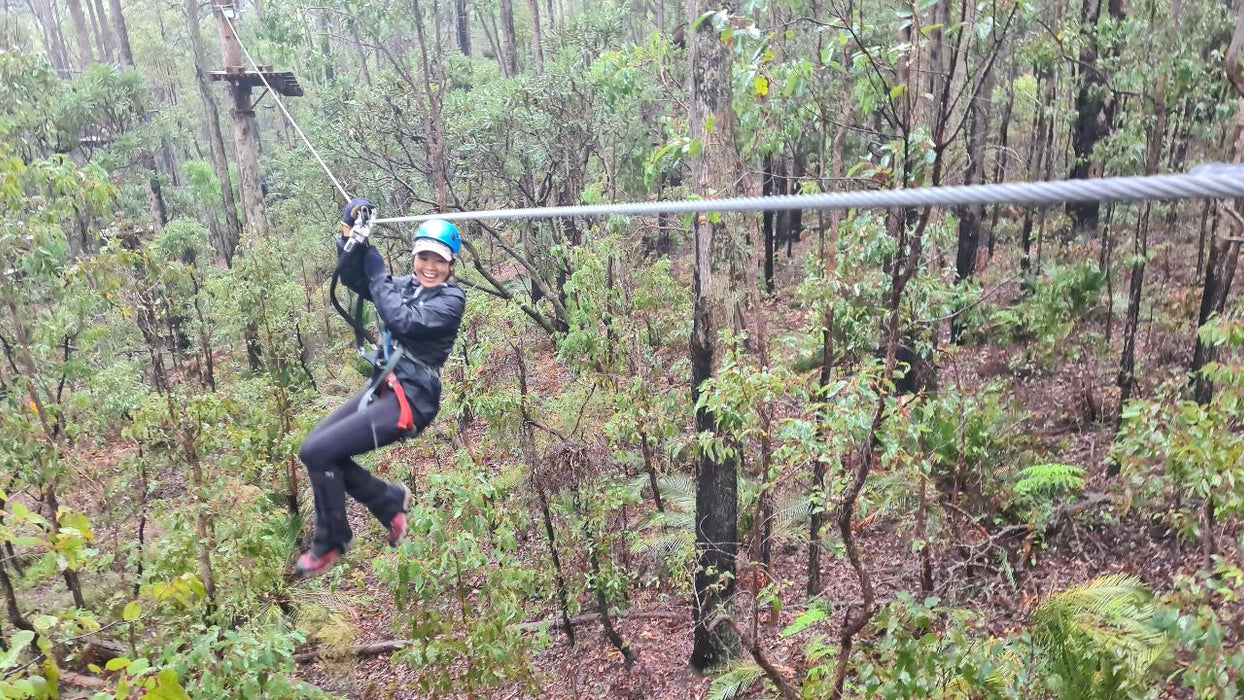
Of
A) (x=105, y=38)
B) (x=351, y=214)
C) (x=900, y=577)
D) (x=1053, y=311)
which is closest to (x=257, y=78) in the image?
(x=351, y=214)

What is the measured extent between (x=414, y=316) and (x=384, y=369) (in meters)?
0.28

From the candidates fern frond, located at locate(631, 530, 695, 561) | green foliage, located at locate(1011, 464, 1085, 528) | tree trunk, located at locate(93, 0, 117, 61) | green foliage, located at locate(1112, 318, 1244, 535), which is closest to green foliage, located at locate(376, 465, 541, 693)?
fern frond, located at locate(631, 530, 695, 561)

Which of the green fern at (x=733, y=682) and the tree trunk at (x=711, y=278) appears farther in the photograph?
the green fern at (x=733, y=682)

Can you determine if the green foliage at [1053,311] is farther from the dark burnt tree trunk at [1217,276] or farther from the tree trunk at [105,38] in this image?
the tree trunk at [105,38]

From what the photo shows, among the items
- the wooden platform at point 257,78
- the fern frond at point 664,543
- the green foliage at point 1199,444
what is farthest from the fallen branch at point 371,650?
the wooden platform at point 257,78

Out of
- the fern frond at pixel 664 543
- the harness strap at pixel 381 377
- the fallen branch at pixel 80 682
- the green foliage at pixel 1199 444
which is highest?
the harness strap at pixel 381 377

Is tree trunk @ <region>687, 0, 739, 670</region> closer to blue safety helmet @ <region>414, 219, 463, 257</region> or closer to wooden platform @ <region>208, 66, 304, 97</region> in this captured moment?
blue safety helmet @ <region>414, 219, 463, 257</region>

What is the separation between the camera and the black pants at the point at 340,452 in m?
3.32

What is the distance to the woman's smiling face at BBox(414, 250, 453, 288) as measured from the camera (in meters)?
3.50

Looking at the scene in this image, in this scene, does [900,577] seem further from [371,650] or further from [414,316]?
[414,316]

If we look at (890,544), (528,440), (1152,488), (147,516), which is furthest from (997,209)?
(147,516)

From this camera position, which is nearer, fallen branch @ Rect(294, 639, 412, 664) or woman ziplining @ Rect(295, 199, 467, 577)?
woman ziplining @ Rect(295, 199, 467, 577)

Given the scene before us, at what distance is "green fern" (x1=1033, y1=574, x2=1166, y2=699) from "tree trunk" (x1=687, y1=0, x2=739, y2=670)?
83.9 inches

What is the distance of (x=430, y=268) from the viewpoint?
3529 mm
